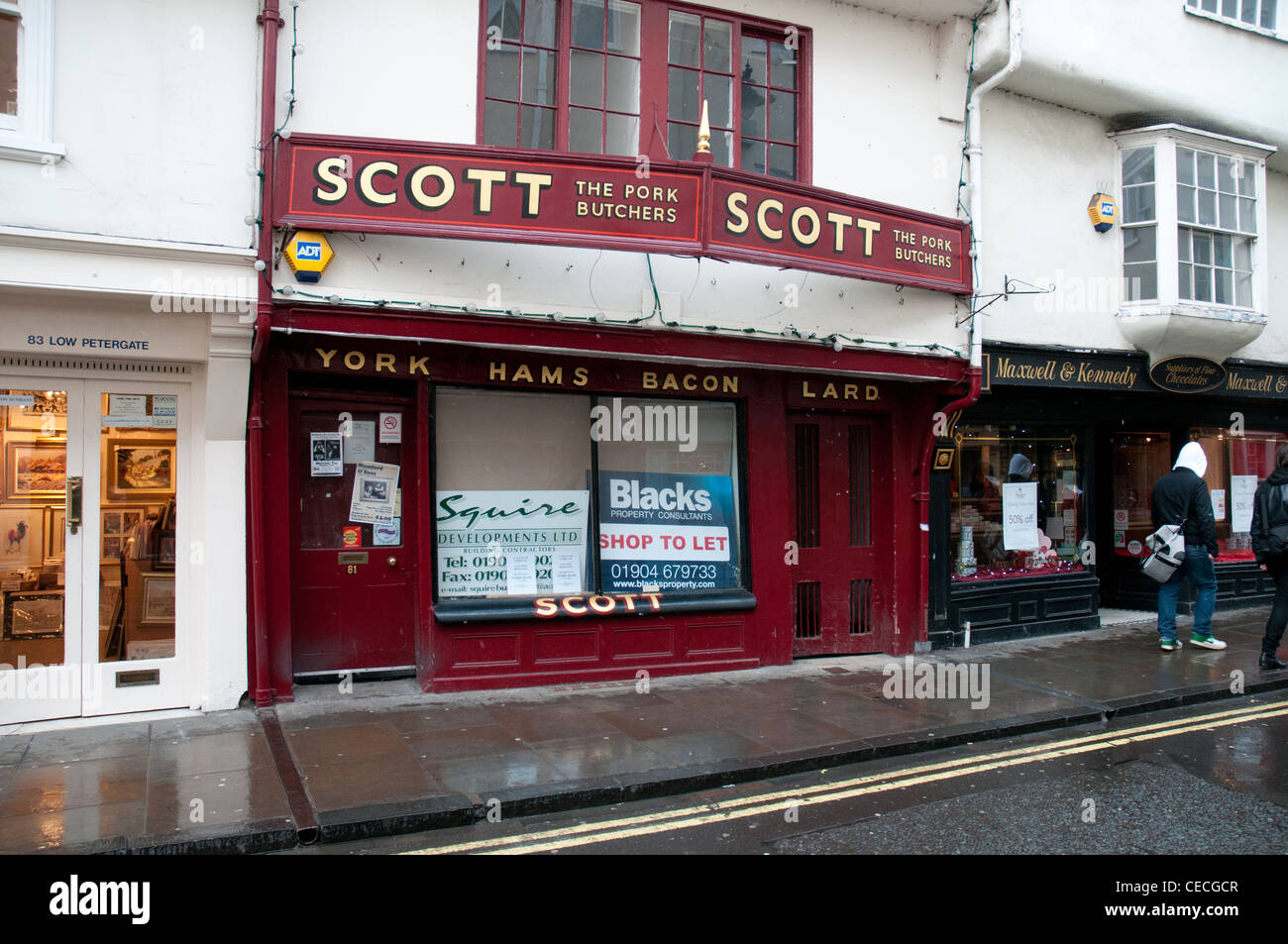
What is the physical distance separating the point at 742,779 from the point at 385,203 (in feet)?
16.4

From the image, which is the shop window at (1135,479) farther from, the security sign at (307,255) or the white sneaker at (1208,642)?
the security sign at (307,255)

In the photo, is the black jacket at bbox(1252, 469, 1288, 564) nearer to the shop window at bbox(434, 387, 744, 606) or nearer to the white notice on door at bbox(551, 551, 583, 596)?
the shop window at bbox(434, 387, 744, 606)

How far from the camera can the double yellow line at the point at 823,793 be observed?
16.9 ft

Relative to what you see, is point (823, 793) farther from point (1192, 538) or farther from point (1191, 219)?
point (1191, 219)

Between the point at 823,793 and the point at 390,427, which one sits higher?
the point at 390,427

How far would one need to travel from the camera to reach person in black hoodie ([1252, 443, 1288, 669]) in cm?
878

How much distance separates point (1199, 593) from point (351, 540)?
9024mm

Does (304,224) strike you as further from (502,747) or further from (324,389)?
(502,747)

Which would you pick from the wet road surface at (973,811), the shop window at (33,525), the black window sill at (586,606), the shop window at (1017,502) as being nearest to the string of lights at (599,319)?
the shop window at (1017,502)

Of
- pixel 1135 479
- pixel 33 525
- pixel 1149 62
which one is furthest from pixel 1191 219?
pixel 33 525

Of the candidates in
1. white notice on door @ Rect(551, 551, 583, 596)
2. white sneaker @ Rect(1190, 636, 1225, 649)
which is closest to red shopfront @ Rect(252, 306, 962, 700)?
white notice on door @ Rect(551, 551, 583, 596)

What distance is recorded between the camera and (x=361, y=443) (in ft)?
26.9

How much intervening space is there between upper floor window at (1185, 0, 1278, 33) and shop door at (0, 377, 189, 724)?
12786mm

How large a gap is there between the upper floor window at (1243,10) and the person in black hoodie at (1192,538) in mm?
5839
